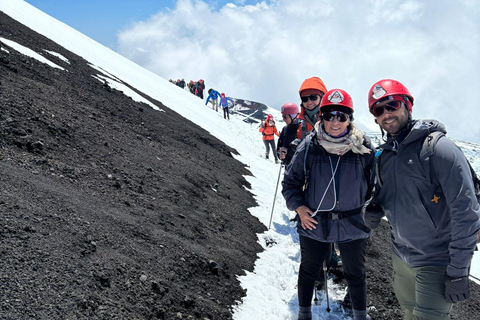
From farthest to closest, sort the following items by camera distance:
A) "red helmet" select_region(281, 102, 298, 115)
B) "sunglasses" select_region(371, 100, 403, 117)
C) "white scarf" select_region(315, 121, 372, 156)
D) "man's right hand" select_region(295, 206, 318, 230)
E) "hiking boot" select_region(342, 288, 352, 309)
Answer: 1. "red helmet" select_region(281, 102, 298, 115)
2. "hiking boot" select_region(342, 288, 352, 309)
3. "man's right hand" select_region(295, 206, 318, 230)
4. "white scarf" select_region(315, 121, 372, 156)
5. "sunglasses" select_region(371, 100, 403, 117)

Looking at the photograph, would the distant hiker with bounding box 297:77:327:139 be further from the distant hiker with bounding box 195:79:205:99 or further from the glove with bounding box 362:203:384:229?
the distant hiker with bounding box 195:79:205:99

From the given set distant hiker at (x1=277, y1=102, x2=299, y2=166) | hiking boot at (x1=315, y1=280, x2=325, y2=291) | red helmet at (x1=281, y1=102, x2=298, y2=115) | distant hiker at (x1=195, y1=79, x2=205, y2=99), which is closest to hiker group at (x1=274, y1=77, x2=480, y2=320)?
hiking boot at (x1=315, y1=280, x2=325, y2=291)

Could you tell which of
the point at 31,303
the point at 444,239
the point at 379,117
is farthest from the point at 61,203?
the point at 444,239

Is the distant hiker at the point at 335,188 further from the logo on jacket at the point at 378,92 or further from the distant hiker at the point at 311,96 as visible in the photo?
the distant hiker at the point at 311,96

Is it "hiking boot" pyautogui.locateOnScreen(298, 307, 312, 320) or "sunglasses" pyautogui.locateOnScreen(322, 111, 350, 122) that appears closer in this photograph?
"sunglasses" pyautogui.locateOnScreen(322, 111, 350, 122)

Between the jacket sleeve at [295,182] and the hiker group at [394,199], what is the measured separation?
1cm

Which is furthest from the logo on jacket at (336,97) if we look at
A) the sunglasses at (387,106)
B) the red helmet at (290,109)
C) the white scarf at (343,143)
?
the red helmet at (290,109)

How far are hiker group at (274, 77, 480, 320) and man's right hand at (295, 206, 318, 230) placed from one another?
0.5 inches

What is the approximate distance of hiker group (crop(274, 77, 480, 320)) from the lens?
2893 mm

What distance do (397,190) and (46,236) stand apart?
12.8ft

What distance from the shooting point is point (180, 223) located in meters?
6.82

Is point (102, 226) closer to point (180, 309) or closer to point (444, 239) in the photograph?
point (180, 309)

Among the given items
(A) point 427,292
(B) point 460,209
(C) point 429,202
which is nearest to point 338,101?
(C) point 429,202

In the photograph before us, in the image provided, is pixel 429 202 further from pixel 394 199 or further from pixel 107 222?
pixel 107 222
